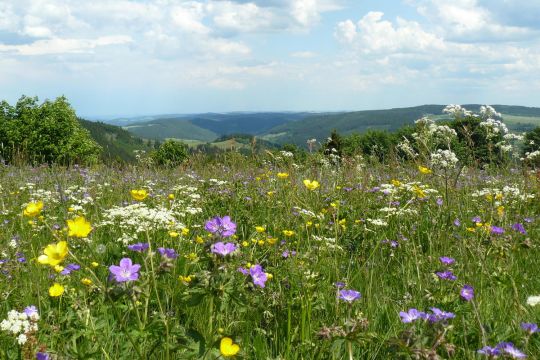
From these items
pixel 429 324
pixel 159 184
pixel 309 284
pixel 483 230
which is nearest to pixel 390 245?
pixel 483 230

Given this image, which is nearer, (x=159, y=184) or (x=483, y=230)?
(x=483, y=230)

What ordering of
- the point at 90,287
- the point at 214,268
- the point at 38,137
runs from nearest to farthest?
the point at 214,268 < the point at 90,287 < the point at 38,137

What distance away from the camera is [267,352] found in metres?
2.46

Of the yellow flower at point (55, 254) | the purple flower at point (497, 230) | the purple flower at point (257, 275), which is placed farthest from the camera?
the purple flower at point (497, 230)

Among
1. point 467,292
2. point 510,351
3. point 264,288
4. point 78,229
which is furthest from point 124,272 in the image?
point 467,292

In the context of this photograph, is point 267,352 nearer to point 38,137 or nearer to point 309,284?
point 309,284

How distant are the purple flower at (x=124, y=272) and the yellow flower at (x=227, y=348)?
1.28 ft

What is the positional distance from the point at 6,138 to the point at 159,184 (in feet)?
198

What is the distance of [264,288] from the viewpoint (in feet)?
9.05

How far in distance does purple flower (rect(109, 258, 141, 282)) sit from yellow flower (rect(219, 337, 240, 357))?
0.39 meters

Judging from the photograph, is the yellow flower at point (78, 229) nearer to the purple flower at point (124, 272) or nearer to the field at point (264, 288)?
the field at point (264, 288)

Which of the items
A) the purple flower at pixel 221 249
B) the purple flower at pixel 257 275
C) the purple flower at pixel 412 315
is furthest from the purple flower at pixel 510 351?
the purple flower at pixel 221 249

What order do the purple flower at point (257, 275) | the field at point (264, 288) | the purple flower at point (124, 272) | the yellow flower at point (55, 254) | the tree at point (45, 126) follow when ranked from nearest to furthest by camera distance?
1. the yellow flower at point (55, 254)
2. the purple flower at point (124, 272)
3. the field at point (264, 288)
4. the purple flower at point (257, 275)
5. the tree at point (45, 126)

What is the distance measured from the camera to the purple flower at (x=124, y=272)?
1678 mm
